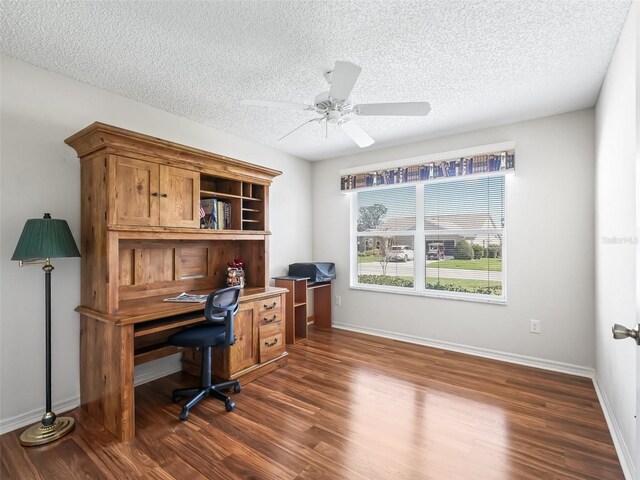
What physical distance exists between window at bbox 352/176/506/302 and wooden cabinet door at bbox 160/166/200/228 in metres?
2.40

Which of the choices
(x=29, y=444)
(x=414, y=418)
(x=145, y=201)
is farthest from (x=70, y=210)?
(x=414, y=418)

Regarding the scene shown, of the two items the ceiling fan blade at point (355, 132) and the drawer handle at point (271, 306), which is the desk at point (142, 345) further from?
the ceiling fan blade at point (355, 132)

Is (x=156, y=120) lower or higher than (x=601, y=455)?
higher

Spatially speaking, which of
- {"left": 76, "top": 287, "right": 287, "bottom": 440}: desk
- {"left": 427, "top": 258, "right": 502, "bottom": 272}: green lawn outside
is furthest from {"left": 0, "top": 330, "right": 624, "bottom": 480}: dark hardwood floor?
{"left": 427, "top": 258, "right": 502, "bottom": 272}: green lawn outside

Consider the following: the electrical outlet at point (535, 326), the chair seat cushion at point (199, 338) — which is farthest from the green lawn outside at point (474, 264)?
the chair seat cushion at point (199, 338)

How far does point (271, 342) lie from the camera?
3.09 metres

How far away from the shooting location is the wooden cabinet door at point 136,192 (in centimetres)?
221

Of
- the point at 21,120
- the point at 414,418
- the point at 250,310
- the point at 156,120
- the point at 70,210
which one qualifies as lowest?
the point at 414,418

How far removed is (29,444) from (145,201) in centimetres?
168

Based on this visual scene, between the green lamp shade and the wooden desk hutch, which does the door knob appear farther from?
the green lamp shade

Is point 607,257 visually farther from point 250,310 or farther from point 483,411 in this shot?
point 250,310

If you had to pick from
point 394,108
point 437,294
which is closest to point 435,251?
point 437,294

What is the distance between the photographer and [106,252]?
84.0 inches

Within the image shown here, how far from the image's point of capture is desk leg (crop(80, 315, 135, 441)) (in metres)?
2.00
